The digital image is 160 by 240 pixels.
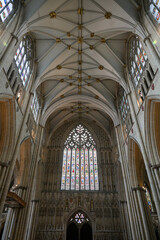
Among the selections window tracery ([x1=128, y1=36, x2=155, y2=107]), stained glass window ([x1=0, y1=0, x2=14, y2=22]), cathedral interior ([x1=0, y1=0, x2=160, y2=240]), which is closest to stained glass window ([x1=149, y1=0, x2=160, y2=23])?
cathedral interior ([x1=0, y1=0, x2=160, y2=240])

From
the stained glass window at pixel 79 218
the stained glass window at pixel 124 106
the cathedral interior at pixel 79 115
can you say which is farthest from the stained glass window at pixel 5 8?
the stained glass window at pixel 79 218

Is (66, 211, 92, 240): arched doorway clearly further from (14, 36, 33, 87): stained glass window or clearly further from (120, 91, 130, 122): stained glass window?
(14, 36, 33, 87): stained glass window

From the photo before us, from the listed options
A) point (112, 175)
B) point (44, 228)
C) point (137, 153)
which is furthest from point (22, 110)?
point (112, 175)

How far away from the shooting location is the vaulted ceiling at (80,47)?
1186cm

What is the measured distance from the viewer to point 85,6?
41.0ft

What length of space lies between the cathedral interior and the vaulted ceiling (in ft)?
0.24

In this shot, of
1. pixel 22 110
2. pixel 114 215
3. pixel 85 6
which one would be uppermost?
pixel 85 6

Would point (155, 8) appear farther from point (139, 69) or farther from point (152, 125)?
point (152, 125)

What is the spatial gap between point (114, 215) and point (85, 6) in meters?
17.6

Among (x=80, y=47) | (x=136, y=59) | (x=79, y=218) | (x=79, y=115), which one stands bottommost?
(x=79, y=218)

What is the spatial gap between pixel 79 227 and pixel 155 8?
1808 centimetres

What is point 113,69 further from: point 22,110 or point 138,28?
point 22,110

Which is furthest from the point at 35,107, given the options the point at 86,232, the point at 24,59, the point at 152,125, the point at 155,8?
the point at 86,232

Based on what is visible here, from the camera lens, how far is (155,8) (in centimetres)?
1023
